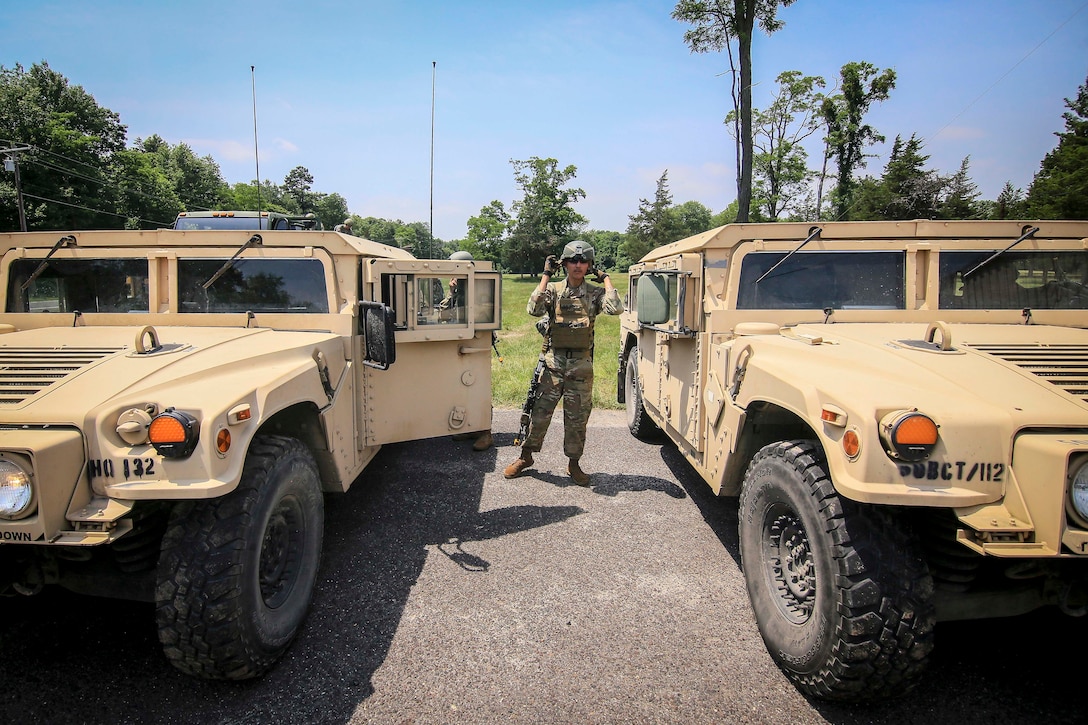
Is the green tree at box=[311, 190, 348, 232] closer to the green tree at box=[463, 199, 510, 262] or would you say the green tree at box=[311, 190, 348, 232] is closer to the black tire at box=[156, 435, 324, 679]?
the green tree at box=[463, 199, 510, 262]

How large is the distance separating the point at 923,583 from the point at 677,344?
2559 mm

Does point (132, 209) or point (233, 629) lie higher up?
point (132, 209)

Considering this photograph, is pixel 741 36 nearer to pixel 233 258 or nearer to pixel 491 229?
pixel 233 258

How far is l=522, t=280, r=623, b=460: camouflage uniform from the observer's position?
5094 millimetres

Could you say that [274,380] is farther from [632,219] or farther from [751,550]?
[632,219]

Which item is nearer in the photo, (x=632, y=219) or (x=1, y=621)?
(x=1, y=621)

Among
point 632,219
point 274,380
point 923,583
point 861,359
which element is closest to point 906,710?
point 923,583

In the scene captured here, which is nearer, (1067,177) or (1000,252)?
(1000,252)

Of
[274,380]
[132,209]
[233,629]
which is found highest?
[132,209]

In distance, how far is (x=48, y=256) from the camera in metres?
3.88

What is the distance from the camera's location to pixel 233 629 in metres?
2.37

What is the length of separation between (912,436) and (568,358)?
3.29 metres

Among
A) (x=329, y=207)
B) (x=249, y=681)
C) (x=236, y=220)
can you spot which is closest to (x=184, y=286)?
(x=249, y=681)

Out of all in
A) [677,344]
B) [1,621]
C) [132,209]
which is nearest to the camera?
[1,621]
